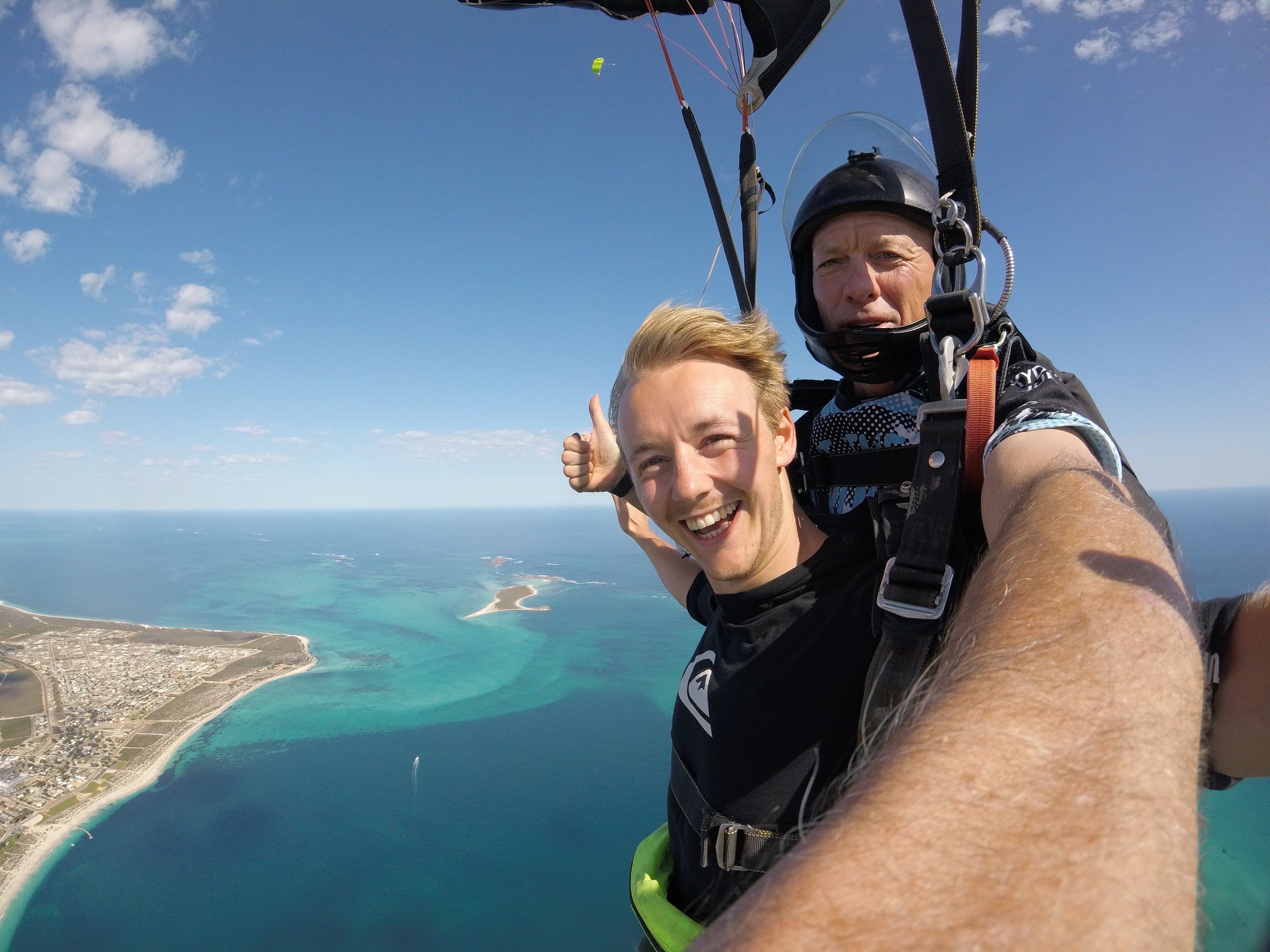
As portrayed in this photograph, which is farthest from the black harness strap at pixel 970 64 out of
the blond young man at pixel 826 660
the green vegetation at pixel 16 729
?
the green vegetation at pixel 16 729

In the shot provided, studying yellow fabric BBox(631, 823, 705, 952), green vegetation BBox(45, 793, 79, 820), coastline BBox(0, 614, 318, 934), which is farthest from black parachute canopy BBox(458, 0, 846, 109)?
green vegetation BBox(45, 793, 79, 820)

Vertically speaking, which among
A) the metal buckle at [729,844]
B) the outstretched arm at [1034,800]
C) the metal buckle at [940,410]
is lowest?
the metal buckle at [729,844]

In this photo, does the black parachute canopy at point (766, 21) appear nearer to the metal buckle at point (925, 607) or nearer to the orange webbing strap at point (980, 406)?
the orange webbing strap at point (980, 406)

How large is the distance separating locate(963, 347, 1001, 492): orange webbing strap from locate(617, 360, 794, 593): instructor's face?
0.61m

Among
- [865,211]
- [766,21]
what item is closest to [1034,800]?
[865,211]

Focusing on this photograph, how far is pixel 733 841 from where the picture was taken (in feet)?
5.52

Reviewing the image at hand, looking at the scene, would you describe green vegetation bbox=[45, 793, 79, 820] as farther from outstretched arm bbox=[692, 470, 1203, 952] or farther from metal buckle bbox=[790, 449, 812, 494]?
outstretched arm bbox=[692, 470, 1203, 952]

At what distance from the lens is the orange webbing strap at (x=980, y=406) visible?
139 centimetres

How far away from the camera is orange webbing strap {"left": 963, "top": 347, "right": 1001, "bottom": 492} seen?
4.57 feet

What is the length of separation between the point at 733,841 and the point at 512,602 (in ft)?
193

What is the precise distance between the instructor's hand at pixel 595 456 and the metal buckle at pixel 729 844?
1.35 metres

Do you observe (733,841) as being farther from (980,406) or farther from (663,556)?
(663,556)

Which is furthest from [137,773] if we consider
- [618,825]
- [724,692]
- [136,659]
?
[724,692]

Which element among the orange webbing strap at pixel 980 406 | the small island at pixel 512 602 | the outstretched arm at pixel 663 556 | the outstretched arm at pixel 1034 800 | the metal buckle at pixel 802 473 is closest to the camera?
the outstretched arm at pixel 1034 800
